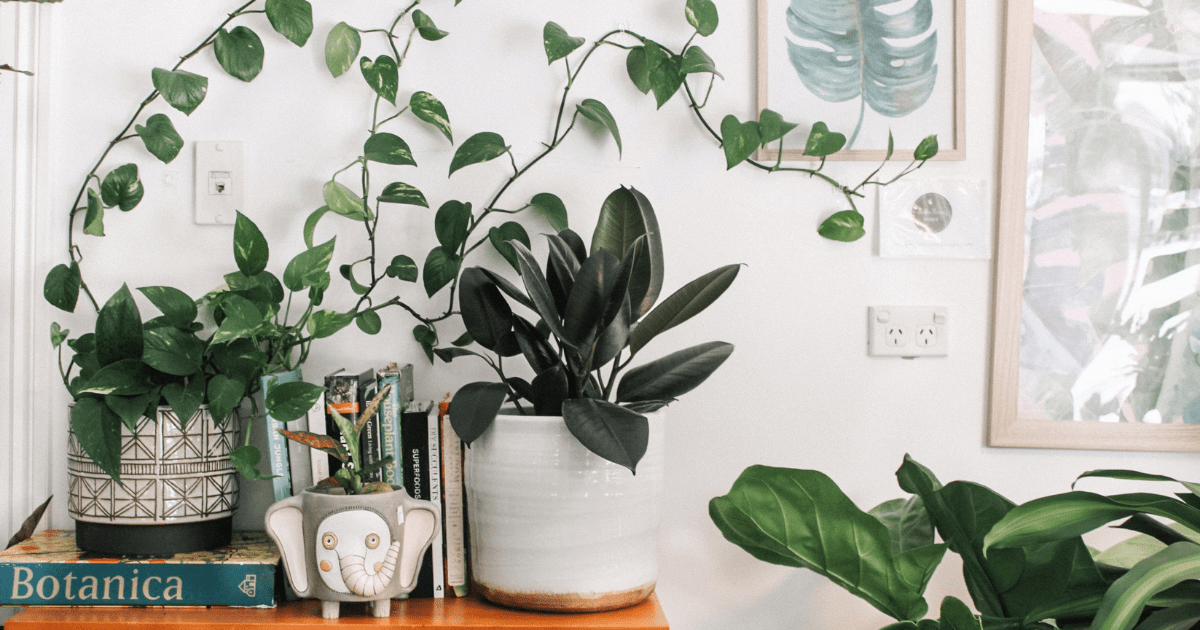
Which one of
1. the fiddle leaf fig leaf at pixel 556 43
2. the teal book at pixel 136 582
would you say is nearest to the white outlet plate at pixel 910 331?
the fiddle leaf fig leaf at pixel 556 43

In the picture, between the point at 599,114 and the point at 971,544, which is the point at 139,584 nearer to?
the point at 599,114

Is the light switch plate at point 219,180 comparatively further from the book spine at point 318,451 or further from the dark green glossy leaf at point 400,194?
the book spine at point 318,451

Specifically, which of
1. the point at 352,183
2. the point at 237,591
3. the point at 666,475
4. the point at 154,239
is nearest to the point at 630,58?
the point at 352,183

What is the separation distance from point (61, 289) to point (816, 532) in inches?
43.0

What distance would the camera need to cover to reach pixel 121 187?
3.62ft

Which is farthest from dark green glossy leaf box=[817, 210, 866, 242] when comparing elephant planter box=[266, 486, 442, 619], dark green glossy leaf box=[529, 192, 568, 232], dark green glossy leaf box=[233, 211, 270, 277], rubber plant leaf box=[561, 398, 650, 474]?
dark green glossy leaf box=[233, 211, 270, 277]

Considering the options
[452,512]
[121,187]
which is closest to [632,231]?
[452,512]

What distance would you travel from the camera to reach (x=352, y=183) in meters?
1.15

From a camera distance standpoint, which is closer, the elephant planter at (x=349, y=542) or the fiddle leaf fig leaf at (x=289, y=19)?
the elephant planter at (x=349, y=542)

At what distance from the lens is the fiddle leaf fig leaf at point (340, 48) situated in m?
1.11

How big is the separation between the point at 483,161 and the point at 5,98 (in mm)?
751

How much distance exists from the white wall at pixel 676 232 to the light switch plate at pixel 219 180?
21mm

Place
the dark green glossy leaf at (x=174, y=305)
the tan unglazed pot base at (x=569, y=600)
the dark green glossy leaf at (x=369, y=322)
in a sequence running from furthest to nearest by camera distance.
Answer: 1. the dark green glossy leaf at (x=369, y=322)
2. the dark green glossy leaf at (x=174, y=305)
3. the tan unglazed pot base at (x=569, y=600)

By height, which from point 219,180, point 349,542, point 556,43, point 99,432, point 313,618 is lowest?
point 313,618
